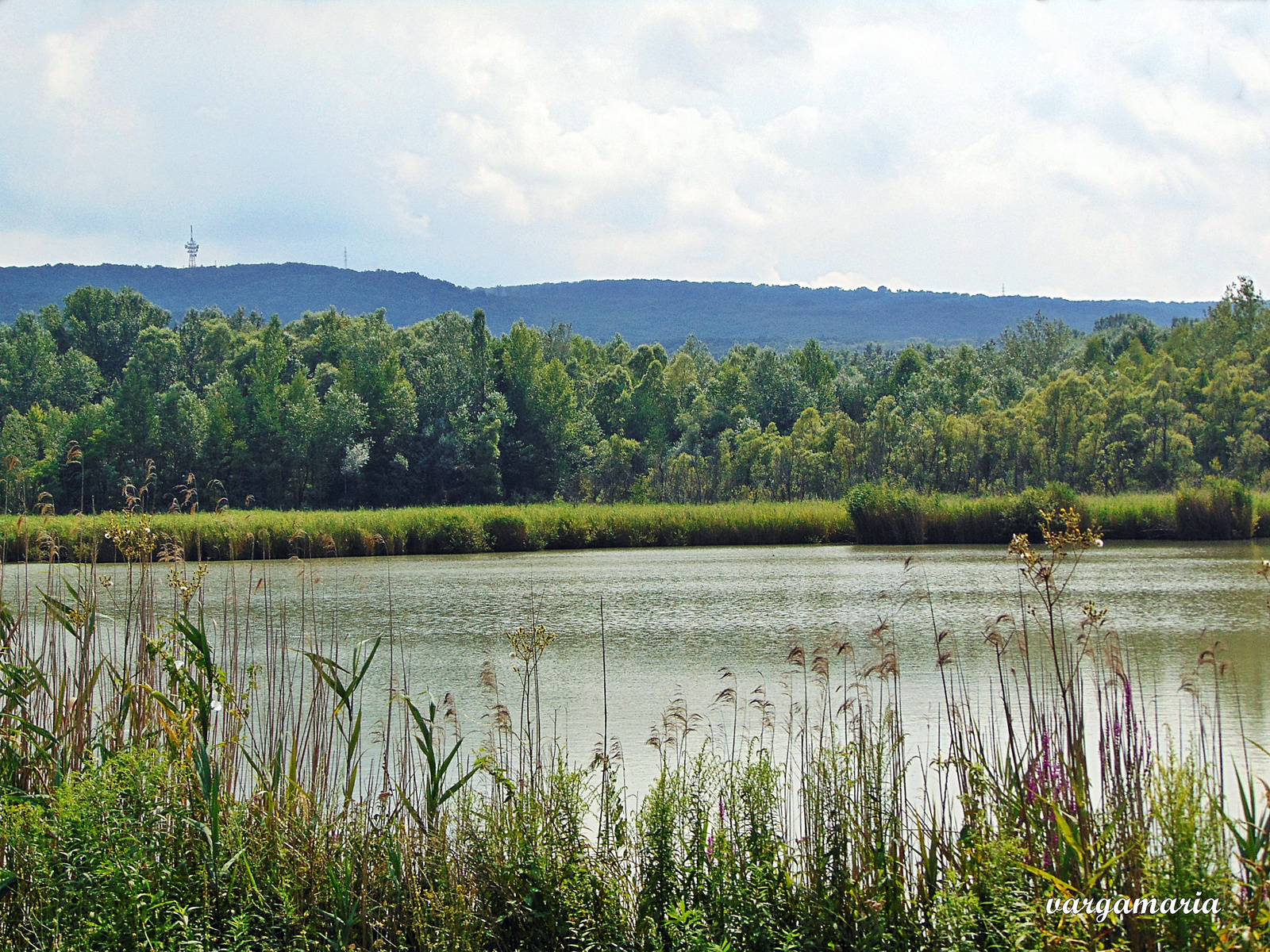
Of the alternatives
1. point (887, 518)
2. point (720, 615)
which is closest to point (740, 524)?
point (887, 518)

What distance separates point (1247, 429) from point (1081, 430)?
16.7 feet

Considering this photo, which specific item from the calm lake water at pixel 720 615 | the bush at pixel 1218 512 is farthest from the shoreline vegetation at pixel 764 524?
the calm lake water at pixel 720 615

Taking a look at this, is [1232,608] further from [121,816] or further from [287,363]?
[287,363]

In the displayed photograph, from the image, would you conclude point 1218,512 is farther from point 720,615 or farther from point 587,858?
point 587,858

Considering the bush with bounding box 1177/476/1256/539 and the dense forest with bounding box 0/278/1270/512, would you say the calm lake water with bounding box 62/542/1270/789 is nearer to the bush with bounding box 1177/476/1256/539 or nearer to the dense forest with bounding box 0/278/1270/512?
the bush with bounding box 1177/476/1256/539

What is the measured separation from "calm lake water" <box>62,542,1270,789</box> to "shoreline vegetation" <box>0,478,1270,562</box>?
205 cm

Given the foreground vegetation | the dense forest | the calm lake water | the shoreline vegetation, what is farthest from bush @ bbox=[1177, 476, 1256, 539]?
the foreground vegetation

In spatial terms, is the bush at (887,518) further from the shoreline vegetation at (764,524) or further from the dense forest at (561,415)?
the dense forest at (561,415)

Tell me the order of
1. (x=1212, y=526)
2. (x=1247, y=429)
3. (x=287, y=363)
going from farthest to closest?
(x=287, y=363) < (x=1247, y=429) < (x=1212, y=526)

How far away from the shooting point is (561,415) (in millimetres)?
57469

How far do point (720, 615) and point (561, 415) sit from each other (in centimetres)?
4277

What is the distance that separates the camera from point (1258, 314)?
4834 centimetres

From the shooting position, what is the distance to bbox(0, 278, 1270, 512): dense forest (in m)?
39.4

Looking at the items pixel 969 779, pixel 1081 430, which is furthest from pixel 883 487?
pixel 969 779
